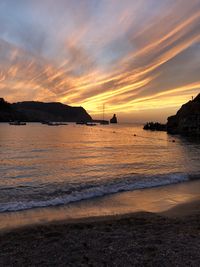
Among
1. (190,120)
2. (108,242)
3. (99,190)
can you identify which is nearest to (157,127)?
(190,120)

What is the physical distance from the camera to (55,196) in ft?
43.6

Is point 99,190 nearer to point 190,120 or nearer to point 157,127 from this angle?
point 190,120

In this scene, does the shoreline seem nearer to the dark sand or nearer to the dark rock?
the dark sand

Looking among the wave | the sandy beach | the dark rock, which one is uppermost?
the dark rock

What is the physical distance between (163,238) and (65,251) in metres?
2.60

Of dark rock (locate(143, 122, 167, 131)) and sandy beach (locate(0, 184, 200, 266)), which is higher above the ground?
dark rock (locate(143, 122, 167, 131))

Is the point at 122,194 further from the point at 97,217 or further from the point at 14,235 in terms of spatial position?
the point at 14,235

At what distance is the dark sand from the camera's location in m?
5.88

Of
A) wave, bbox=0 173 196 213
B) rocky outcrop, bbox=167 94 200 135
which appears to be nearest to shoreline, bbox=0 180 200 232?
wave, bbox=0 173 196 213

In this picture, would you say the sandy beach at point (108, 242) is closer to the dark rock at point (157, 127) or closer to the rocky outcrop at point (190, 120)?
the rocky outcrop at point (190, 120)

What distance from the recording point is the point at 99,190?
47.6 feet

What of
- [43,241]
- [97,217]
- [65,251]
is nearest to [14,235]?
[43,241]

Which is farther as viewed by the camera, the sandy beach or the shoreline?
the shoreline

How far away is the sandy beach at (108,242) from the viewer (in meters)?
5.89
